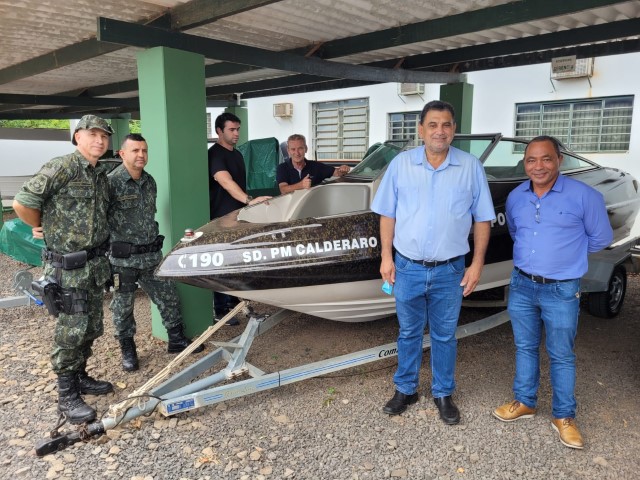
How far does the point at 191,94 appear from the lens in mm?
3912

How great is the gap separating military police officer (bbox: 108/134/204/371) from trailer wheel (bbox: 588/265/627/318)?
3713mm

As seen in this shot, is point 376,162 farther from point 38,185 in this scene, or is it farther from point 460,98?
point 38,185

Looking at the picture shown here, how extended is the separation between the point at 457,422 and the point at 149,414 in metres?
1.78

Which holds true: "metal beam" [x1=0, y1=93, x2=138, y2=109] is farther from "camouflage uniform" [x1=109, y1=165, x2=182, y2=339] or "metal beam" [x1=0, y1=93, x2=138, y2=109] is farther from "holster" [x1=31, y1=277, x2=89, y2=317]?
"holster" [x1=31, y1=277, x2=89, y2=317]

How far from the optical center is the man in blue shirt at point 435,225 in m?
2.66

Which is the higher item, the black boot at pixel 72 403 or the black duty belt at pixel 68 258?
the black duty belt at pixel 68 258

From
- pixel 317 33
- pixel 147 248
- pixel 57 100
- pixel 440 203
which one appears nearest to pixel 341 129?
pixel 57 100

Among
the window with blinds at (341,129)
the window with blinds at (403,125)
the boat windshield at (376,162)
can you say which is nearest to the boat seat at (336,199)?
the boat windshield at (376,162)

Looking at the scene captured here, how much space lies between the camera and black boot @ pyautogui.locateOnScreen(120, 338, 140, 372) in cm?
364

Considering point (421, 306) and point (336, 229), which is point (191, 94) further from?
point (421, 306)

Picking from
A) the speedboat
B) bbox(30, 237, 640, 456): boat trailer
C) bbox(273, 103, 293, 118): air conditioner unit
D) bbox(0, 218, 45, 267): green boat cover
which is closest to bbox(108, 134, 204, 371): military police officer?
the speedboat

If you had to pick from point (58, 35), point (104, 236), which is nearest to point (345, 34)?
point (58, 35)

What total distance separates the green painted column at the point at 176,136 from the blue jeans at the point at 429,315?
1907mm

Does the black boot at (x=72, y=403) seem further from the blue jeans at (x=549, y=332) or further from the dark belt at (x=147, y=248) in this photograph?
the blue jeans at (x=549, y=332)
